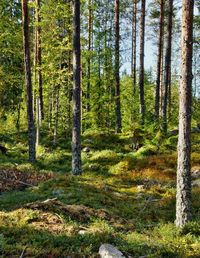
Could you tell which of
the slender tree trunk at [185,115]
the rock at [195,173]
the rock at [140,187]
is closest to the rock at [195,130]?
the rock at [195,173]

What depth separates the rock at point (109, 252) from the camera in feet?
25.4

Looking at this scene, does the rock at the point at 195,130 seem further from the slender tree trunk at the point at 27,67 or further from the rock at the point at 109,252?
the rock at the point at 109,252

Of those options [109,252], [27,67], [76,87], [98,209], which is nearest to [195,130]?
[27,67]

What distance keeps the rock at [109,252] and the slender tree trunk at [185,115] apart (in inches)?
108

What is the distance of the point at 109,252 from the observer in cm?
781

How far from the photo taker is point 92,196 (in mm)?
12641

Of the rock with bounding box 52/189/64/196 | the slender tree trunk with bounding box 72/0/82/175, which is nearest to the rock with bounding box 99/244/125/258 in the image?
the rock with bounding box 52/189/64/196

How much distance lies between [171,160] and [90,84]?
15.4m

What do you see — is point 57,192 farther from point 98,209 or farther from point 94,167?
point 94,167

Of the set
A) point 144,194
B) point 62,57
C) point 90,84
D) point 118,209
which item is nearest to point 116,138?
point 62,57

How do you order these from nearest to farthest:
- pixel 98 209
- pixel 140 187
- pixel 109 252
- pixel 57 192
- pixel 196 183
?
pixel 109 252, pixel 98 209, pixel 57 192, pixel 140 187, pixel 196 183

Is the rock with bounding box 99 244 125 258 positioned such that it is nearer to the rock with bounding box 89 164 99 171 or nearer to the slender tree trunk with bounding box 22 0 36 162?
the rock with bounding box 89 164 99 171

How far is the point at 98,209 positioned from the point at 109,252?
3.34m

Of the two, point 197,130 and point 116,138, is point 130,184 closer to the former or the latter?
point 116,138
